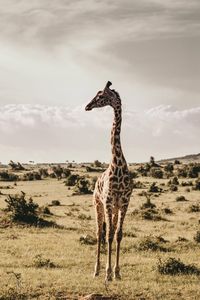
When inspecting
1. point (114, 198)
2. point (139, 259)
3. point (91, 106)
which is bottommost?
point (139, 259)

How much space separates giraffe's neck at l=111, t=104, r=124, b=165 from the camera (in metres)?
15.0

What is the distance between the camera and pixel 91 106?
14797mm

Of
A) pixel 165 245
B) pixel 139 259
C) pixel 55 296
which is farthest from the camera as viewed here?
pixel 165 245

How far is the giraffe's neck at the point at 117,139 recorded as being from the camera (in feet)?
49.3

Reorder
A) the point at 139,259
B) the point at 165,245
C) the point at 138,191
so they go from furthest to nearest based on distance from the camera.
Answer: the point at 138,191 → the point at 165,245 → the point at 139,259

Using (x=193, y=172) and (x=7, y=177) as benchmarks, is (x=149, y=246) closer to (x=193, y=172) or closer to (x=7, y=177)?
(x=193, y=172)

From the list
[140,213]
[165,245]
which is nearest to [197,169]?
[140,213]

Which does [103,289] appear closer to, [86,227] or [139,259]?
[139,259]

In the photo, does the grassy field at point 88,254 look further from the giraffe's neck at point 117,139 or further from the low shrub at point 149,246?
the giraffe's neck at point 117,139

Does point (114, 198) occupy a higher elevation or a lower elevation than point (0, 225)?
higher

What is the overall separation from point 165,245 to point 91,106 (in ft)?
34.9

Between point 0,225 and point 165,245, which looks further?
point 0,225

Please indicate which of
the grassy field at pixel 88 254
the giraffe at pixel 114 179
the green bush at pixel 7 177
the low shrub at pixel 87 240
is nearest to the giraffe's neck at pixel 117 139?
the giraffe at pixel 114 179

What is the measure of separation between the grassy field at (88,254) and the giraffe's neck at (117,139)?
11.3 ft
